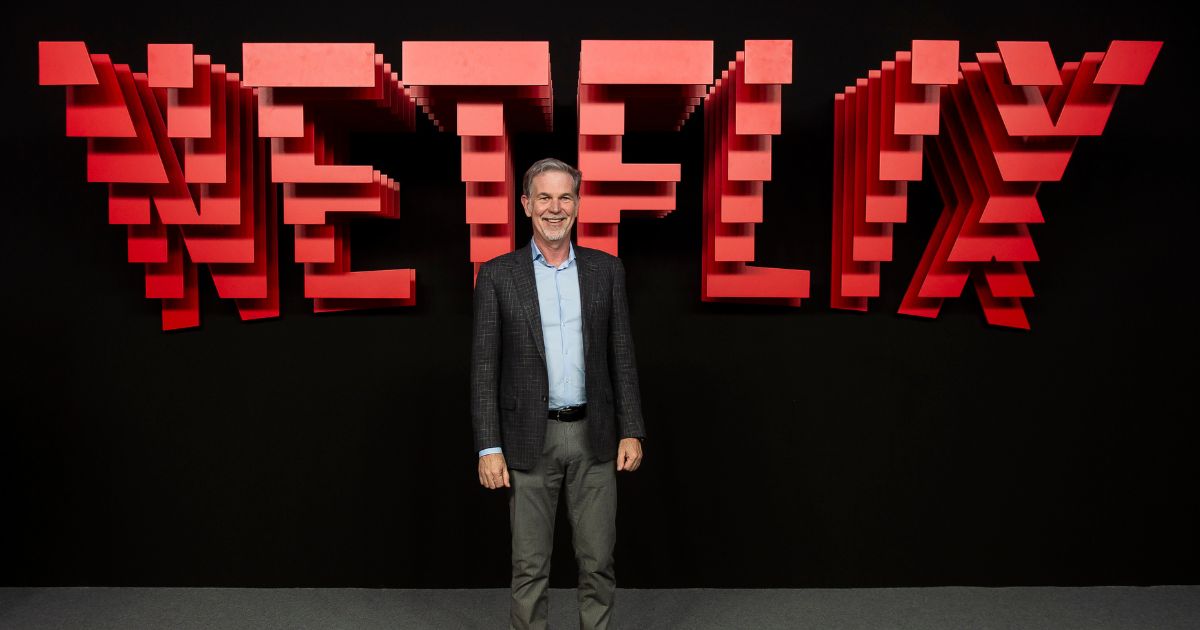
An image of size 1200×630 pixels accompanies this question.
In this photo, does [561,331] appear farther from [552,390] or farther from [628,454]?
[628,454]

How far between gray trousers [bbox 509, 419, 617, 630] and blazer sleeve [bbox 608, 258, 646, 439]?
13 cm

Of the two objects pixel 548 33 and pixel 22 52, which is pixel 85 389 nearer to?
pixel 22 52

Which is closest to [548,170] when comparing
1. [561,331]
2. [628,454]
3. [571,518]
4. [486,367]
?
[561,331]

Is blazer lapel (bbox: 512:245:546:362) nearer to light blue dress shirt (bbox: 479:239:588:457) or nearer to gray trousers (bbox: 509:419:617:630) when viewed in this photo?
light blue dress shirt (bbox: 479:239:588:457)

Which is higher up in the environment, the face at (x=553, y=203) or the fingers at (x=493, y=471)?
the face at (x=553, y=203)

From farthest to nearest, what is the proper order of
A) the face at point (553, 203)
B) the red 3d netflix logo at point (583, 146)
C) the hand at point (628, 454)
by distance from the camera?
the red 3d netflix logo at point (583, 146) < the hand at point (628, 454) < the face at point (553, 203)

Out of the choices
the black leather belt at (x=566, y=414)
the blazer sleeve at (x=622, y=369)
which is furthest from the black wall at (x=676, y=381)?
the black leather belt at (x=566, y=414)

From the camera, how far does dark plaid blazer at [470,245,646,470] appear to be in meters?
2.49

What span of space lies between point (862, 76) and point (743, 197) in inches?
35.0

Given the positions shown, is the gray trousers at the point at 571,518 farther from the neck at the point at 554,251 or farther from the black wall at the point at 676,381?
the black wall at the point at 676,381

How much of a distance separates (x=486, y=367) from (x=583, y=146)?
0.99 metres

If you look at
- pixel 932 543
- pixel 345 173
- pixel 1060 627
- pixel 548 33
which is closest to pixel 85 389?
pixel 345 173

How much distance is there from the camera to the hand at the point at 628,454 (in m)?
2.58

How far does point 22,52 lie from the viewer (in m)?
3.42
